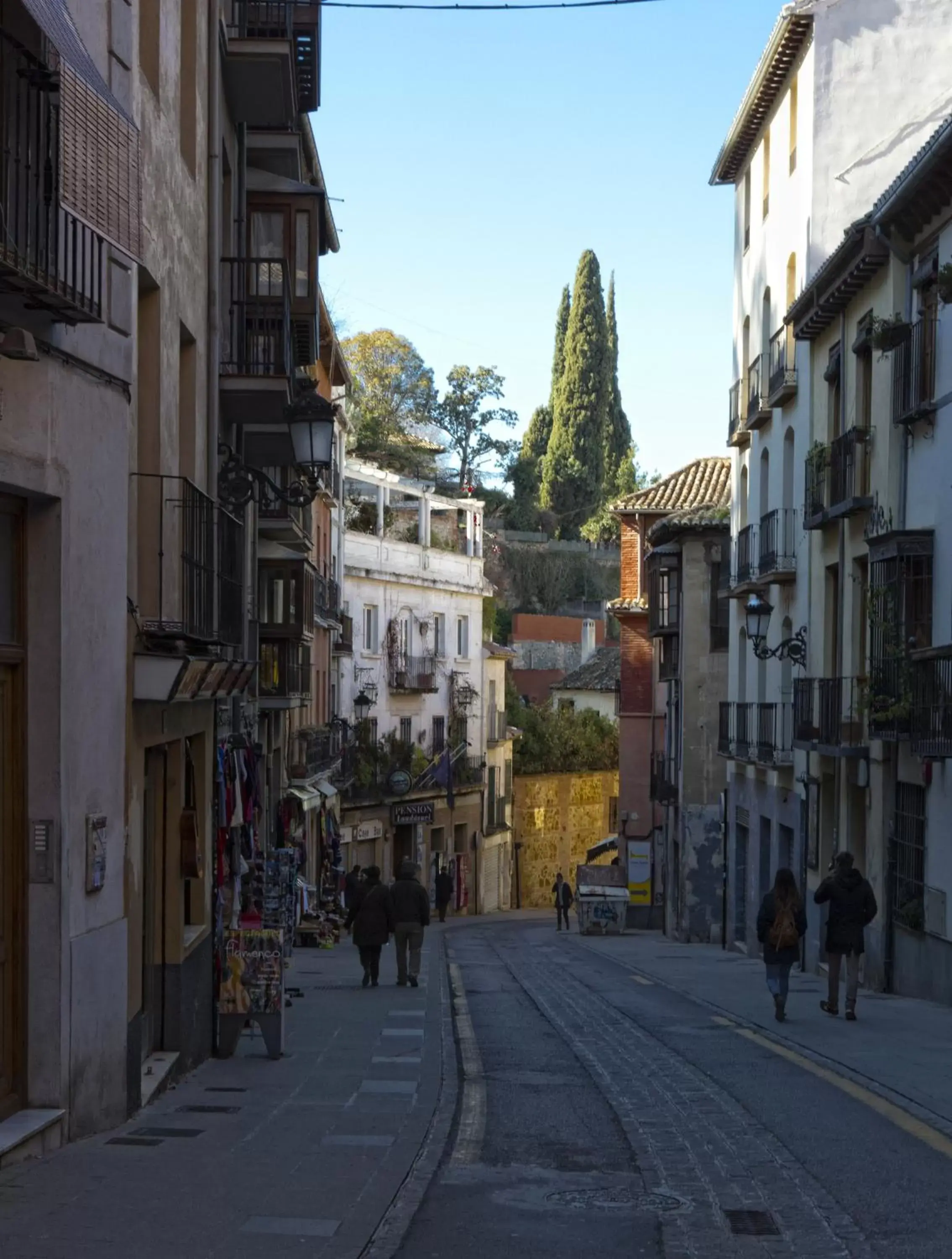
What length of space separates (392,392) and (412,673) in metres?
20.6

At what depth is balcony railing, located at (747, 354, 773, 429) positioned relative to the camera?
3188 centimetres

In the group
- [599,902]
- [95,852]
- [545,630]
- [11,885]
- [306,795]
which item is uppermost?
[545,630]

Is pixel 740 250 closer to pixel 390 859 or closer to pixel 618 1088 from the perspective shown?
pixel 390 859

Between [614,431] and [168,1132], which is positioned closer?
[168,1132]

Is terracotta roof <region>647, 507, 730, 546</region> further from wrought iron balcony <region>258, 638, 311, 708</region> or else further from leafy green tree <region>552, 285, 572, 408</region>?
leafy green tree <region>552, 285, 572, 408</region>

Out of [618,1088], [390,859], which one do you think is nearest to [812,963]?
[618,1088]

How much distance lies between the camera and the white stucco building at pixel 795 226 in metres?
29.5

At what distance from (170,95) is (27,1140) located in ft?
24.7

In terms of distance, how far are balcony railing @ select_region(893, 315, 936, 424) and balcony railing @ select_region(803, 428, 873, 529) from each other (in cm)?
211

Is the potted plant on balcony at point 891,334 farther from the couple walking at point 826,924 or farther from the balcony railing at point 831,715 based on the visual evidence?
the couple walking at point 826,924

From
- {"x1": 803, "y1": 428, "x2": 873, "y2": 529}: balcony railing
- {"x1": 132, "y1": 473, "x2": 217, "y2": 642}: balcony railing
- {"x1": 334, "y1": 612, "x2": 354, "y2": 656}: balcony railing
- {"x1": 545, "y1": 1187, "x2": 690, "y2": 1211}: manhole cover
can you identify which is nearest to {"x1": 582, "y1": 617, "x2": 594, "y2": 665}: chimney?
{"x1": 334, "y1": 612, "x2": 354, "y2": 656}: balcony railing

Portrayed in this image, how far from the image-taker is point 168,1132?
10133 mm

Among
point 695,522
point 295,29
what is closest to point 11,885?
point 295,29

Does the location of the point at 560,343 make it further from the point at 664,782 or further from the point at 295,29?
the point at 295,29
